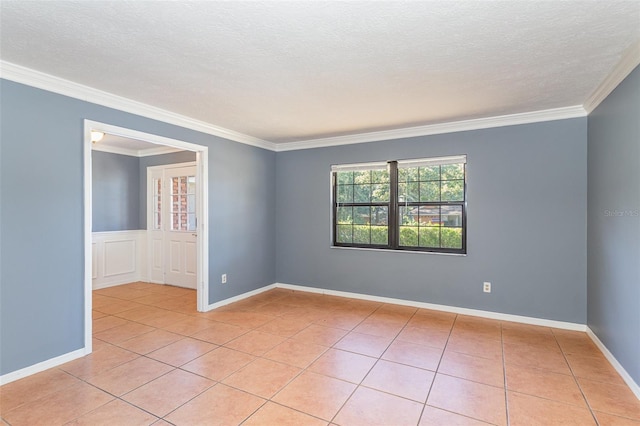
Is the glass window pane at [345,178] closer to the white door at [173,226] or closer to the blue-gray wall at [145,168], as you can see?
the white door at [173,226]

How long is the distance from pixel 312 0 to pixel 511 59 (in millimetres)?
1582

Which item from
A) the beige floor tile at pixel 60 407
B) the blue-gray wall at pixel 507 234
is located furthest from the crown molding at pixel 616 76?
the beige floor tile at pixel 60 407

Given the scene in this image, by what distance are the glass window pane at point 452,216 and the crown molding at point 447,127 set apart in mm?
983

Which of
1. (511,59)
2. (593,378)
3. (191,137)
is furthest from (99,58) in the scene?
(593,378)

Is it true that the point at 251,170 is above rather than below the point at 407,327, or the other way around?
above

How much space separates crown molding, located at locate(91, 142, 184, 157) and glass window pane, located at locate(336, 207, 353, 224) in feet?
9.56

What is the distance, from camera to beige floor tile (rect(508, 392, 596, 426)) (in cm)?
199

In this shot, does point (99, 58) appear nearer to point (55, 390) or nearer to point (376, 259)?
point (55, 390)

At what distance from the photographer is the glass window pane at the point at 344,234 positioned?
4910 millimetres

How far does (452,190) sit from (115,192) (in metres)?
5.56

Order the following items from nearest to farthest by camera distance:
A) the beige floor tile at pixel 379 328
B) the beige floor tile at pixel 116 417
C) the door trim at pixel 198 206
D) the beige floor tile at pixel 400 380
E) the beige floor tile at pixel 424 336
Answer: the beige floor tile at pixel 116 417
the beige floor tile at pixel 400 380
the door trim at pixel 198 206
the beige floor tile at pixel 424 336
the beige floor tile at pixel 379 328

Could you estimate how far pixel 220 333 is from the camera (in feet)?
11.2

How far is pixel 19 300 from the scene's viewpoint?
250 cm

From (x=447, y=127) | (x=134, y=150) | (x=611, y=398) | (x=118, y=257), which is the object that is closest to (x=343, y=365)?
(x=611, y=398)
